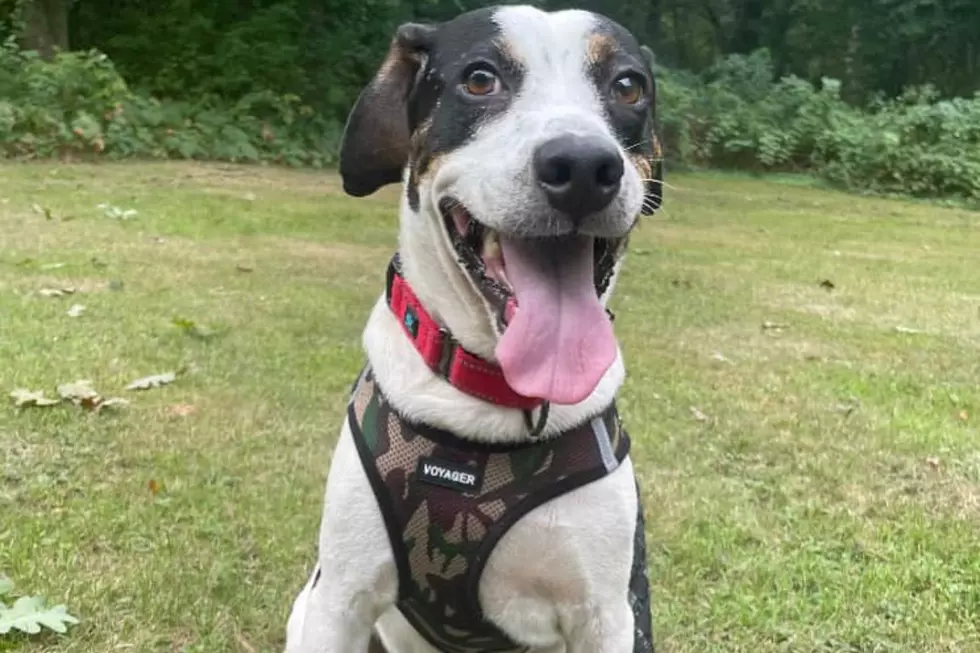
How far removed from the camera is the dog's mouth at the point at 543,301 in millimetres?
2244

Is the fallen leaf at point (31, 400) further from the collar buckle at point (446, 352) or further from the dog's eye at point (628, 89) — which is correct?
the dog's eye at point (628, 89)

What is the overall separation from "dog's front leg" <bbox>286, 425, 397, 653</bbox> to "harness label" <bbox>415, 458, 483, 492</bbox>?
12cm

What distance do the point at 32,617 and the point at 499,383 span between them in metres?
1.49

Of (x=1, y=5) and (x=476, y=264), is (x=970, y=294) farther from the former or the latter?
(x=1, y=5)

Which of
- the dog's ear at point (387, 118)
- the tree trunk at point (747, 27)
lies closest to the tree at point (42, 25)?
the dog's ear at point (387, 118)

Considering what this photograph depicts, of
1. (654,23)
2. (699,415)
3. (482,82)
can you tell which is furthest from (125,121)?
(654,23)

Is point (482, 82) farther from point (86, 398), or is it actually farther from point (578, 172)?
point (86, 398)

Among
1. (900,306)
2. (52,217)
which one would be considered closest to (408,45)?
(900,306)

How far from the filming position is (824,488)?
14.8 ft

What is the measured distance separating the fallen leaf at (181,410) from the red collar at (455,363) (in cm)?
263

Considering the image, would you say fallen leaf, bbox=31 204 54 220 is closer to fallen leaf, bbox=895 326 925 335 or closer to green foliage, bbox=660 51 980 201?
fallen leaf, bbox=895 326 925 335

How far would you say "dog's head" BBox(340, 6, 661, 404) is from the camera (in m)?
2.21

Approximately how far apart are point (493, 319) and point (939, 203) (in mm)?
16748

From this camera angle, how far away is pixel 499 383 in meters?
2.44
